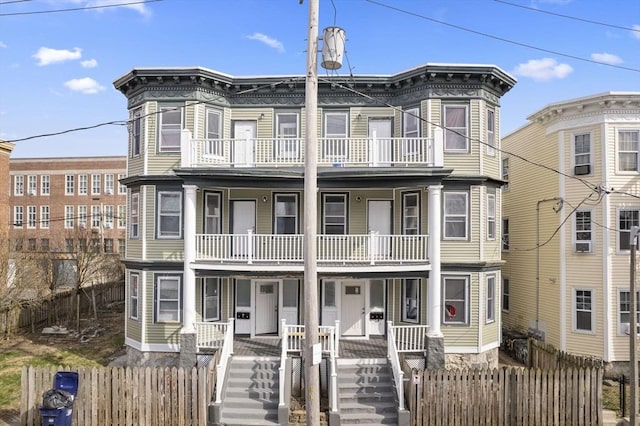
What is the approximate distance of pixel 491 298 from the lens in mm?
15617

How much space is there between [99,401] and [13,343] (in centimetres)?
980

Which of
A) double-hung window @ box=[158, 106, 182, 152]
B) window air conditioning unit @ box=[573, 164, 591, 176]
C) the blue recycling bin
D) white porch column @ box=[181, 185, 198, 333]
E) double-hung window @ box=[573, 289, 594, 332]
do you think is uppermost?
double-hung window @ box=[158, 106, 182, 152]

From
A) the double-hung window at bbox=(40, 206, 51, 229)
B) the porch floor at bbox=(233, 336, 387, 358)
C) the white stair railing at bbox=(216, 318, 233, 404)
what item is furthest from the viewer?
the double-hung window at bbox=(40, 206, 51, 229)

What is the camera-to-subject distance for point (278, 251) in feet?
47.4

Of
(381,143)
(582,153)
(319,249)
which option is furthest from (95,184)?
(582,153)

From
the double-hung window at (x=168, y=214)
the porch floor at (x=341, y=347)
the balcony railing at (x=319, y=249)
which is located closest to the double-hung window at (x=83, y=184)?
the double-hung window at (x=168, y=214)

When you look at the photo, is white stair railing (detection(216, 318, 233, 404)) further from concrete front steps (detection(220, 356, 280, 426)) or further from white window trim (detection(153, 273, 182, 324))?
white window trim (detection(153, 273, 182, 324))

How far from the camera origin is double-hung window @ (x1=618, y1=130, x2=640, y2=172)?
1581cm

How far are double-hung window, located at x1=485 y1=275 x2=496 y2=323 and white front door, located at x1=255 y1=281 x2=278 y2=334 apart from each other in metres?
7.52

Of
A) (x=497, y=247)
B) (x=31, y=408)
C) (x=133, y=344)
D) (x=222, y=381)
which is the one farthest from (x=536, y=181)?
(x=31, y=408)

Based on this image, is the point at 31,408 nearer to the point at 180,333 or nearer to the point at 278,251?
the point at 180,333

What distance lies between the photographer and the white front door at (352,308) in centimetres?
1567

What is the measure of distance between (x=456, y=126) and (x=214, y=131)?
8564 millimetres

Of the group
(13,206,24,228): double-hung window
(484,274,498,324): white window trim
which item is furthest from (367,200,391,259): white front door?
(13,206,24,228): double-hung window
